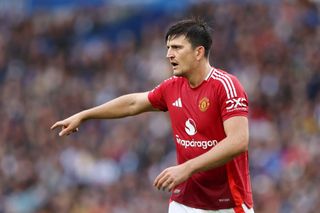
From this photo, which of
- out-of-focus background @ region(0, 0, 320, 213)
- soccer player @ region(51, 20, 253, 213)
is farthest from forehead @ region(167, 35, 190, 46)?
out-of-focus background @ region(0, 0, 320, 213)

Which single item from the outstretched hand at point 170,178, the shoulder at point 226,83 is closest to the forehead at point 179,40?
the shoulder at point 226,83

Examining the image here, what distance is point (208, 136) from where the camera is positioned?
887cm

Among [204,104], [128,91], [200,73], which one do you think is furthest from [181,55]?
[128,91]

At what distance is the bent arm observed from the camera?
27.1 ft

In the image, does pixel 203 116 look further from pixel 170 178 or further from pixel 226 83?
pixel 170 178

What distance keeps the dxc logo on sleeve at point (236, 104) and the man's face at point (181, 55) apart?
0.48m

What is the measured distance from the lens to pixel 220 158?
8.34 metres

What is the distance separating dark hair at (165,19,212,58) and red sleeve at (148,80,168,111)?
0.59 m

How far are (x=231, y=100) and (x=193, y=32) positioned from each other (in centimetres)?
66

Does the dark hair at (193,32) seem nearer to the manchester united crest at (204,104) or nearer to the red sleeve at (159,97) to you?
the manchester united crest at (204,104)

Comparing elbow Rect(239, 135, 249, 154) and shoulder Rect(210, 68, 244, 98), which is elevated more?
shoulder Rect(210, 68, 244, 98)

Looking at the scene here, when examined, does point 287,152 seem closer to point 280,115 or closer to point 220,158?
point 280,115

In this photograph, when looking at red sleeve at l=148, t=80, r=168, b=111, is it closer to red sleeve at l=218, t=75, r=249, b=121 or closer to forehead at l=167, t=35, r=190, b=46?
forehead at l=167, t=35, r=190, b=46

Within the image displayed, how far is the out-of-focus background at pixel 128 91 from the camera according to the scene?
51.1ft
